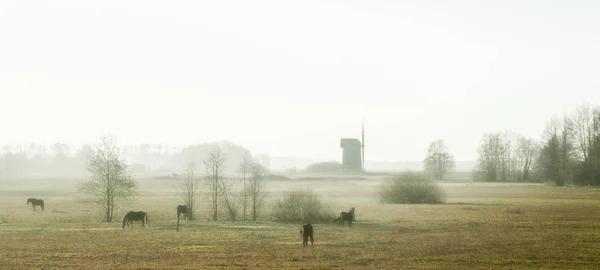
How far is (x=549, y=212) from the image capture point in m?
46.9

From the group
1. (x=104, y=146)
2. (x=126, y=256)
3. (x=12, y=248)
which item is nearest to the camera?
(x=126, y=256)

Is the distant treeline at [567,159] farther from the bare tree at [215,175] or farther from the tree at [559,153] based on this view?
the bare tree at [215,175]

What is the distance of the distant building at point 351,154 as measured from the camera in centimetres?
15325

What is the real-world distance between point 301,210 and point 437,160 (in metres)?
96.1

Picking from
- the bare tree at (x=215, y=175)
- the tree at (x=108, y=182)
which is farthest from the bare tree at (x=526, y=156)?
the tree at (x=108, y=182)

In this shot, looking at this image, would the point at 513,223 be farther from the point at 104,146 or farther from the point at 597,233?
the point at 104,146

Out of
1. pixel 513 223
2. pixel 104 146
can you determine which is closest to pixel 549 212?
pixel 513 223

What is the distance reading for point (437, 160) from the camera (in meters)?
134

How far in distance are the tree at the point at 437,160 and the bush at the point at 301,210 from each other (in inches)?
3634

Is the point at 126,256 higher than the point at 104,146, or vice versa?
the point at 104,146

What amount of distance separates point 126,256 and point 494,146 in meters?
118

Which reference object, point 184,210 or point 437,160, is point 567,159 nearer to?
point 437,160

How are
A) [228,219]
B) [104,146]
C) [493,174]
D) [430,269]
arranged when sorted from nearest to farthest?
[430,269] < [228,219] < [104,146] < [493,174]

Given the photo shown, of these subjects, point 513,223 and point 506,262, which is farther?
point 513,223
